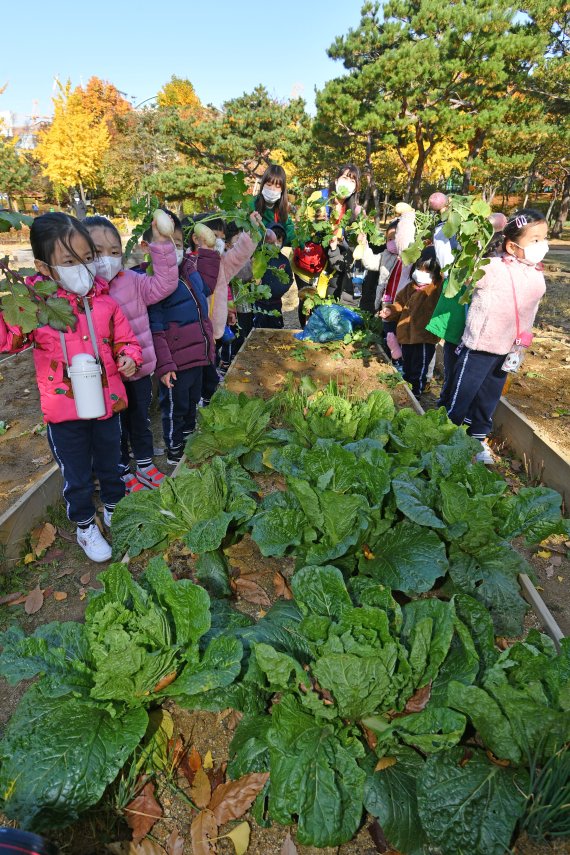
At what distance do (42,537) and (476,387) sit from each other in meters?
3.10

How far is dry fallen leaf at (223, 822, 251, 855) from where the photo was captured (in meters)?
1.36

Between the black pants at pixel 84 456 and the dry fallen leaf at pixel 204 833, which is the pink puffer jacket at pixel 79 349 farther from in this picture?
the dry fallen leaf at pixel 204 833

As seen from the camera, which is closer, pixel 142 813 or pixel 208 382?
pixel 142 813

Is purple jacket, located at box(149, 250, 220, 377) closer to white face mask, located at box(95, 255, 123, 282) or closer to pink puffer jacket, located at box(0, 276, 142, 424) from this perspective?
white face mask, located at box(95, 255, 123, 282)

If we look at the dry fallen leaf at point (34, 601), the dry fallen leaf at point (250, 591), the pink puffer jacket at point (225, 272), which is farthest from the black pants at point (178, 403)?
the dry fallen leaf at point (250, 591)

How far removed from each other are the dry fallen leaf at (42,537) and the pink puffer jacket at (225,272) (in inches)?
78.2

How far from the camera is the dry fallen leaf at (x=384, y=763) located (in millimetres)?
1422

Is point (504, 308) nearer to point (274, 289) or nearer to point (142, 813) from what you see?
point (274, 289)

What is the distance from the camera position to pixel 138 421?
3.40 metres

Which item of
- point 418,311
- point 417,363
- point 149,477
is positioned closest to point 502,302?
point 418,311

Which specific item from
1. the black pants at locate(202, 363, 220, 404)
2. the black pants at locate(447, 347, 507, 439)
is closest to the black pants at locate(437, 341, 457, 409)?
the black pants at locate(447, 347, 507, 439)

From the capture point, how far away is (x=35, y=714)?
1508mm

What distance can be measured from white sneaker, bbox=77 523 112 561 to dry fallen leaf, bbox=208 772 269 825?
1679 millimetres

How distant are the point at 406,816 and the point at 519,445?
128 inches
